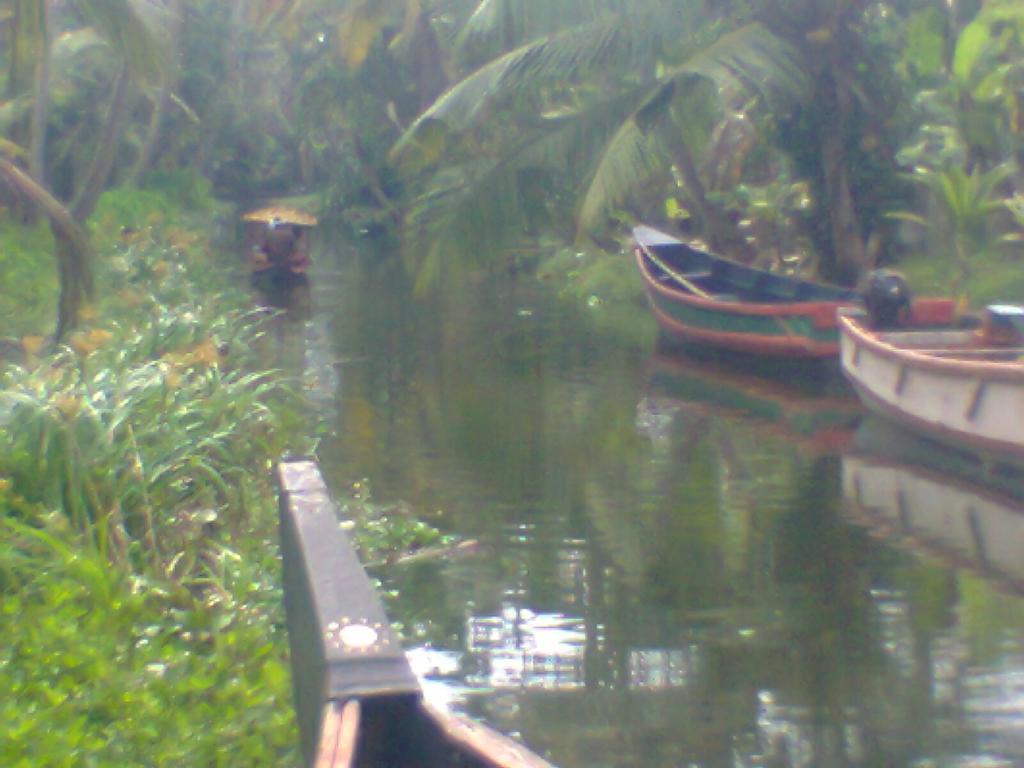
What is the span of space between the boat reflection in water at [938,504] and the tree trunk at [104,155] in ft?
31.1

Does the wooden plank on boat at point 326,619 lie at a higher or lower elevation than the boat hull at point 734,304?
higher

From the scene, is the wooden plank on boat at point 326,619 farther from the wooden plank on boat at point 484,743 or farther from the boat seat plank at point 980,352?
the boat seat plank at point 980,352

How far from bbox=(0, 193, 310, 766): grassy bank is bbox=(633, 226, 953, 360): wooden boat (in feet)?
21.7

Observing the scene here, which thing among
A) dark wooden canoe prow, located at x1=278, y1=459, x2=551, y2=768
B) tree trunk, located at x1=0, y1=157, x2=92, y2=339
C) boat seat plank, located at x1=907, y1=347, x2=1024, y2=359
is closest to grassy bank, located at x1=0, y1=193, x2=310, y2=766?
tree trunk, located at x1=0, y1=157, x2=92, y2=339

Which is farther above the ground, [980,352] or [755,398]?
[980,352]

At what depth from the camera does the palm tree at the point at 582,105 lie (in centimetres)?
1655

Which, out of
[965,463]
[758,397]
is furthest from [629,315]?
[965,463]

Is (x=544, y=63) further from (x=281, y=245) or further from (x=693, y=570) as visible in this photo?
(x=693, y=570)

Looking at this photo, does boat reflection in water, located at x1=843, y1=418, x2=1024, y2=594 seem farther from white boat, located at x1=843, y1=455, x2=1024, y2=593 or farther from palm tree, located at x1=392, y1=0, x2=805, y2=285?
palm tree, located at x1=392, y1=0, x2=805, y2=285

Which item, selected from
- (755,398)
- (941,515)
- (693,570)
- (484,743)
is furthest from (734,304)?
(484,743)

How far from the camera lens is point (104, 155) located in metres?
17.5

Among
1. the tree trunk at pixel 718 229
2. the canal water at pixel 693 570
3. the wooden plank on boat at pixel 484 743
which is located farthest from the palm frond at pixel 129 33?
the tree trunk at pixel 718 229

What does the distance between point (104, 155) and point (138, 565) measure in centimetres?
1151

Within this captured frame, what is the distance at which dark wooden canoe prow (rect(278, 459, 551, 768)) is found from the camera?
3258mm
